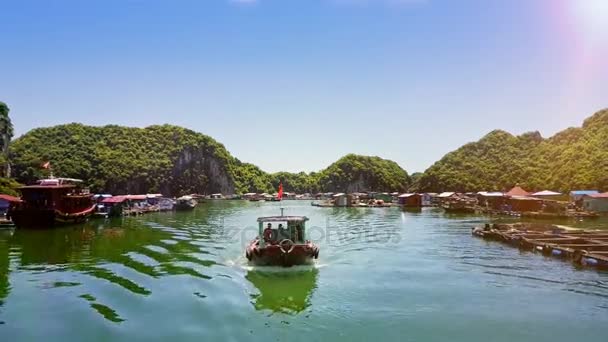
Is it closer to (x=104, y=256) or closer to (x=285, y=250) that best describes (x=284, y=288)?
(x=285, y=250)

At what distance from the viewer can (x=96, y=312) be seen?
59.6 feet

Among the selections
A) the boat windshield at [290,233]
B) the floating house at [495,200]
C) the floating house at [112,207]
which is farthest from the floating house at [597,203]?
the floating house at [112,207]

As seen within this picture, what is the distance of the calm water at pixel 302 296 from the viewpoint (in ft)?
52.9

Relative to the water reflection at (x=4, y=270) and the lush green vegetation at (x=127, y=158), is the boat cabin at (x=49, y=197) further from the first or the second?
the lush green vegetation at (x=127, y=158)

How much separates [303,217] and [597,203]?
55936 millimetres

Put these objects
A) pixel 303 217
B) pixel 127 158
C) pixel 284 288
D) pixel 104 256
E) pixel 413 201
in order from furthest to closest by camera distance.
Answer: pixel 127 158, pixel 413 201, pixel 104 256, pixel 303 217, pixel 284 288

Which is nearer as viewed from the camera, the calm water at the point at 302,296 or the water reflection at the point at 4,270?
the calm water at the point at 302,296

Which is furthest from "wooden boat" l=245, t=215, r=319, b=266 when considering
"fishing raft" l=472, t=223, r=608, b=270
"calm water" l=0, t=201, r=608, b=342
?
"fishing raft" l=472, t=223, r=608, b=270

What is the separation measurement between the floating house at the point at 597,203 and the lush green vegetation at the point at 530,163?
14972mm

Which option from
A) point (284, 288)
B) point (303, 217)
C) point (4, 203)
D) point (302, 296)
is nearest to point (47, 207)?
point (4, 203)

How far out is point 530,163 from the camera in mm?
127875

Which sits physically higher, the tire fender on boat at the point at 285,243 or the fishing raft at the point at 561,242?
the tire fender on boat at the point at 285,243

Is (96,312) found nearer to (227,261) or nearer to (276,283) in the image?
(276,283)

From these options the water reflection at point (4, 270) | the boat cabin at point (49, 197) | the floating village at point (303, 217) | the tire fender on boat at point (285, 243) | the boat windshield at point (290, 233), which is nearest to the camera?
the water reflection at point (4, 270)
